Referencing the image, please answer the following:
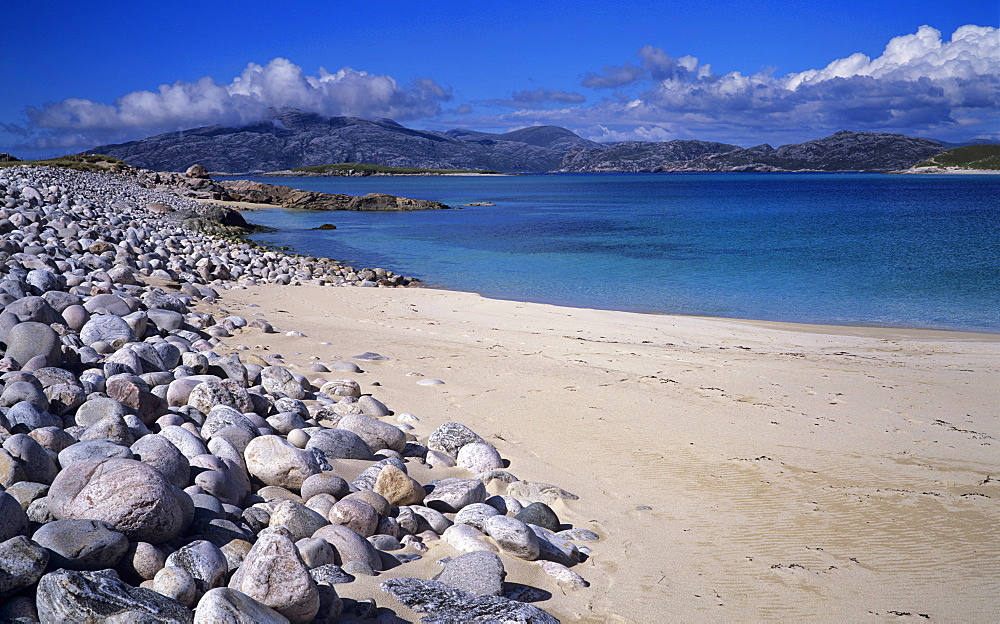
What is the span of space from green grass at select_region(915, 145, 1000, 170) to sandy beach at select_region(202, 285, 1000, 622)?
166 m

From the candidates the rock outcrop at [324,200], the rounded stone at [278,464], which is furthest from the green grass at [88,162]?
the rounded stone at [278,464]

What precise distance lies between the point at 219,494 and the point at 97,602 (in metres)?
1.18

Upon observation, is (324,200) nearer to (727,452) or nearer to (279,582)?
(727,452)

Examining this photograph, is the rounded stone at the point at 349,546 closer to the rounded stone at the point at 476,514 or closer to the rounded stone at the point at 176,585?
the rounded stone at the point at 476,514

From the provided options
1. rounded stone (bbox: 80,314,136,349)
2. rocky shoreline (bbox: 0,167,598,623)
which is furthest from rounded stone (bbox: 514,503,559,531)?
rounded stone (bbox: 80,314,136,349)

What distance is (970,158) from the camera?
14975 cm

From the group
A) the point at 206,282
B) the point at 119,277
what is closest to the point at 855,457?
the point at 119,277

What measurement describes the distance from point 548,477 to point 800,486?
5.71 feet

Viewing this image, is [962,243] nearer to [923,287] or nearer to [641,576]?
[923,287]

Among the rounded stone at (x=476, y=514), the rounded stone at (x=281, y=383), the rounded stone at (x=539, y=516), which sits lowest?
the rounded stone at (x=539, y=516)

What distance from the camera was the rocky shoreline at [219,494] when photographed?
2254 millimetres

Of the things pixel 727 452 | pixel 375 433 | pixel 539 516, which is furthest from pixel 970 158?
pixel 539 516

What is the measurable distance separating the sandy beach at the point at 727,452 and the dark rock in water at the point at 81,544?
0.92m

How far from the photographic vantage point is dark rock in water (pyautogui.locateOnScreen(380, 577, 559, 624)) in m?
2.54
